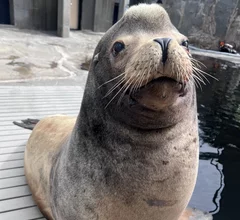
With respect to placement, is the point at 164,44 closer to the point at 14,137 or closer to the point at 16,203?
the point at 16,203

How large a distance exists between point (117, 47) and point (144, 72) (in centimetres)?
31

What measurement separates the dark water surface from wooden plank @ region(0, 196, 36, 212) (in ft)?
6.88

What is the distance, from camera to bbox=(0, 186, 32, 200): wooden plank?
231 cm

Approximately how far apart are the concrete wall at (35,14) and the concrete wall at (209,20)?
35.1 feet

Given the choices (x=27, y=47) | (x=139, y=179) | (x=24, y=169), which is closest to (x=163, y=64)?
(x=139, y=179)

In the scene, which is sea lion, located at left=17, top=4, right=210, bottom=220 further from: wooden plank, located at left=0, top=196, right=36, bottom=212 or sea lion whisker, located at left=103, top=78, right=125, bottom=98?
wooden plank, located at left=0, top=196, right=36, bottom=212

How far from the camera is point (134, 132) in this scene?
1347 millimetres

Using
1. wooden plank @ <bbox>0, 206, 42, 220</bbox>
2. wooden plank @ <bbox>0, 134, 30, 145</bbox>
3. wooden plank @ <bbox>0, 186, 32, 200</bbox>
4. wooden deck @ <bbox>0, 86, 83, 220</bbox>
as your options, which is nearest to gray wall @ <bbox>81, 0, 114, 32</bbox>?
wooden deck @ <bbox>0, 86, 83, 220</bbox>

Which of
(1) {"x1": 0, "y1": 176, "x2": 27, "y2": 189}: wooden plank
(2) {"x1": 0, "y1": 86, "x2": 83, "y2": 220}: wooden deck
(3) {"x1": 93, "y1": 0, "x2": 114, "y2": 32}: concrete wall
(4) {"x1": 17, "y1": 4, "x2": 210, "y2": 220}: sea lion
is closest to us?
(4) {"x1": 17, "y1": 4, "x2": 210, "y2": 220}: sea lion

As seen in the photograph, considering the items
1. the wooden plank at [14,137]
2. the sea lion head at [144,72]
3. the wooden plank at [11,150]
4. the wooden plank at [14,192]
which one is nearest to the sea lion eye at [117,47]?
the sea lion head at [144,72]

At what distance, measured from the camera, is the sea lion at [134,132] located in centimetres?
122

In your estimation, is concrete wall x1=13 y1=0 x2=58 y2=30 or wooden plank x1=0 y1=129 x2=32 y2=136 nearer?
wooden plank x1=0 y1=129 x2=32 y2=136

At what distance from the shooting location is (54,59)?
812 centimetres

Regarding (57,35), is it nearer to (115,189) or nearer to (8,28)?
(8,28)
